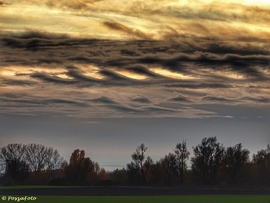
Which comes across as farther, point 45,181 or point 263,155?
point 263,155

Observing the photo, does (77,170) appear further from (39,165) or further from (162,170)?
(162,170)

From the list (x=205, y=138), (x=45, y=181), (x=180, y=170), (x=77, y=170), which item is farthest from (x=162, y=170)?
(x=45, y=181)

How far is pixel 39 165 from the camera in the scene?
112 metres

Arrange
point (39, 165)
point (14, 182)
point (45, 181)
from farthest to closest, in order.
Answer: point (39, 165) < point (45, 181) < point (14, 182)

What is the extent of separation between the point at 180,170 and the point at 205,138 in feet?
29.4

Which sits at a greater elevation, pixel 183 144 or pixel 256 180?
pixel 183 144
